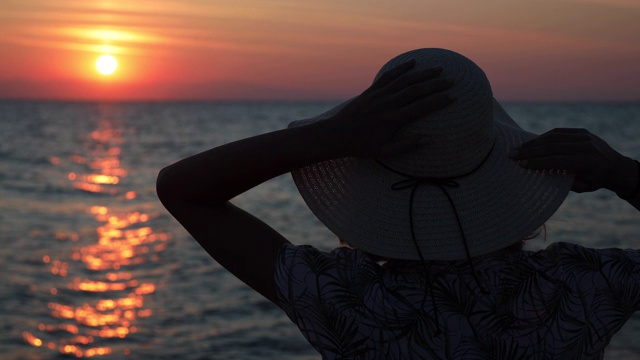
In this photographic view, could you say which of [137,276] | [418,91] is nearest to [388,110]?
[418,91]

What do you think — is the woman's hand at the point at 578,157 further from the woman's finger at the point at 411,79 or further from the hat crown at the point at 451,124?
the woman's finger at the point at 411,79

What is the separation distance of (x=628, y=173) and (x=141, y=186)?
74.7ft

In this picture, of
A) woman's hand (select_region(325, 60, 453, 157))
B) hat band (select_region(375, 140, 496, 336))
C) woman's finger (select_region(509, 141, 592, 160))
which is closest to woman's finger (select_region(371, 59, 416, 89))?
woman's hand (select_region(325, 60, 453, 157))

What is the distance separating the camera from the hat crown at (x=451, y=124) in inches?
61.6

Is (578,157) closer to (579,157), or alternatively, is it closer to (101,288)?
(579,157)

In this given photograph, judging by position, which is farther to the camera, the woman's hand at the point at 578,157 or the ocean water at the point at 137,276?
the ocean water at the point at 137,276

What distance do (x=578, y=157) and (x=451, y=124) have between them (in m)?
0.26

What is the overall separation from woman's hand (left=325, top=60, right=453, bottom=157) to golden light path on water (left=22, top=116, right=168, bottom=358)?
7063 millimetres

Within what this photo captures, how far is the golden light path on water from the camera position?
27.5 ft

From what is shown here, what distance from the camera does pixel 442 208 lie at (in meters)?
1.61

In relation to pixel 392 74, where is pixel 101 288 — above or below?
above

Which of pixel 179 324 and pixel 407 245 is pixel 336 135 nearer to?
pixel 407 245

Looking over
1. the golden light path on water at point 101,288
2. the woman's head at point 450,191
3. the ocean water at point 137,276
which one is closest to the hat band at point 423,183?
the woman's head at point 450,191

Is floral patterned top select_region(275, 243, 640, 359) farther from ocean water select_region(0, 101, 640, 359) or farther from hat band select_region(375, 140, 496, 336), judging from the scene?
ocean water select_region(0, 101, 640, 359)
